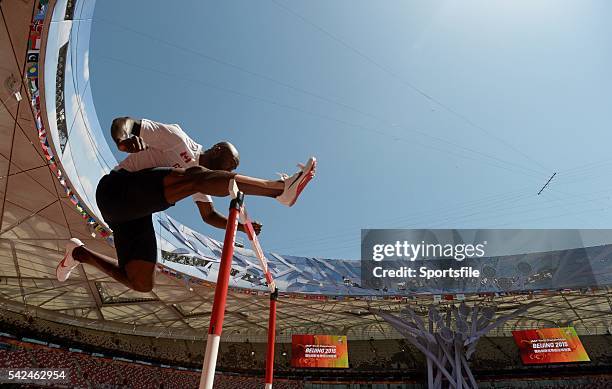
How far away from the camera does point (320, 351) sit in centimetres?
2862

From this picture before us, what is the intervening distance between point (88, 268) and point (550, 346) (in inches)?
1097

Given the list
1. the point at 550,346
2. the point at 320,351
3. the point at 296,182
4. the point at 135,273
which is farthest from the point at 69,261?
the point at 550,346

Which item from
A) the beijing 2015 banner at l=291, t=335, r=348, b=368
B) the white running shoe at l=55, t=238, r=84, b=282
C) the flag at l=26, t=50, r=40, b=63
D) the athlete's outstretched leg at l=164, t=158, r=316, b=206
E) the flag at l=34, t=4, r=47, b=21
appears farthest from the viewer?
the beijing 2015 banner at l=291, t=335, r=348, b=368

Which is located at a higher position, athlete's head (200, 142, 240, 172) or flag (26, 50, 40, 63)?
flag (26, 50, 40, 63)

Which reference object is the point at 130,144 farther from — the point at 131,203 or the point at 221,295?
the point at 221,295

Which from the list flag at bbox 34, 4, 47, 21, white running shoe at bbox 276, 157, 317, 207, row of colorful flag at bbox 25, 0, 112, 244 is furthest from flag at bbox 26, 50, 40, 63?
white running shoe at bbox 276, 157, 317, 207

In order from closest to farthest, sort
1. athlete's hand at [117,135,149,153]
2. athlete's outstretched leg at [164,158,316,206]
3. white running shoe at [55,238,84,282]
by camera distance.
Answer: athlete's outstretched leg at [164,158,316,206], athlete's hand at [117,135,149,153], white running shoe at [55,238,84,282]

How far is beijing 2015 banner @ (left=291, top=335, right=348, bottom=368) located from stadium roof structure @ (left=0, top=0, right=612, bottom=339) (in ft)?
5.36

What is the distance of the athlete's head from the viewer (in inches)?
141

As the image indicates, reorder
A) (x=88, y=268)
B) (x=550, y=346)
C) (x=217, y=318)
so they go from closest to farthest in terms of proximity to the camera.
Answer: (x=217, y=318) < (x=88, y=268) < (x=550, y=346)

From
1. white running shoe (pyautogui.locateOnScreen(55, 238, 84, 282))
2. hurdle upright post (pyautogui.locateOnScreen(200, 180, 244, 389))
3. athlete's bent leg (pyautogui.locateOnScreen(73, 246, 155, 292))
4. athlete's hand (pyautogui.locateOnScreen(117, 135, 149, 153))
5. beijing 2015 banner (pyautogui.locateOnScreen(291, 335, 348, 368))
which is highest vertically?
beijing 2015 banner (pyautogui.locateOnScreen(291, 335, 348, 368))

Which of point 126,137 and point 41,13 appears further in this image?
point 41,13

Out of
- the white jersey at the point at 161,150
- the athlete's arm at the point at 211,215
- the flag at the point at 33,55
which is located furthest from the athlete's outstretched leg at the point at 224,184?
the flag at the point at 33,55

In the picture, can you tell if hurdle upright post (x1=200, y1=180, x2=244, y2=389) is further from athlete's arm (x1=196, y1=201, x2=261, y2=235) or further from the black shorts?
athlete's arm (x1=196, y1=201, x2=261, y2=235)
